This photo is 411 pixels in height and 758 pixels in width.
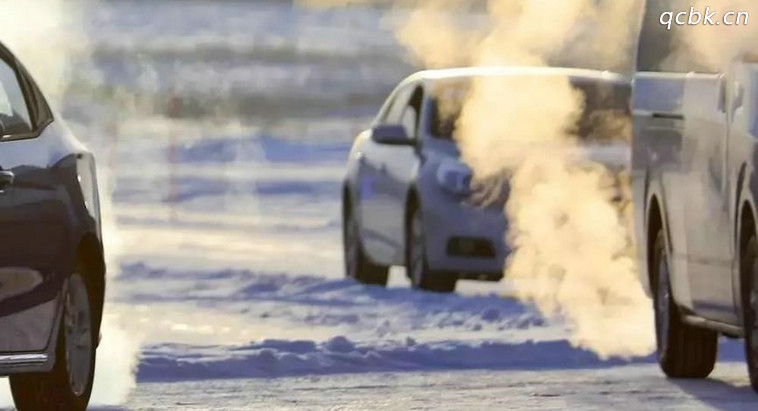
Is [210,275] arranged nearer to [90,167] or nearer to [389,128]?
[389,128]

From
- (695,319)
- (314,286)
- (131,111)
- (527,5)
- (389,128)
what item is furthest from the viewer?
(131,111)

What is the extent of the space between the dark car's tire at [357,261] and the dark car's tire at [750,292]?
8.24 metres

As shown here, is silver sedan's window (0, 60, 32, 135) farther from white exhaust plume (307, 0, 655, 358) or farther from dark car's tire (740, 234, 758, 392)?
white exhaust plume (307, 0, 655, 358)

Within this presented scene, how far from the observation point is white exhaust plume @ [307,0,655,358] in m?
18.7

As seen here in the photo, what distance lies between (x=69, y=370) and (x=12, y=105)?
1.09m

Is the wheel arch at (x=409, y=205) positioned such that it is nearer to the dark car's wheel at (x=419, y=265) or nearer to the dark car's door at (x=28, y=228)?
the dark car's wheel at (x=419, y=265)

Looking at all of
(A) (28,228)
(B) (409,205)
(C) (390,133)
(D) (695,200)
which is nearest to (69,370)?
(A) (28,228)

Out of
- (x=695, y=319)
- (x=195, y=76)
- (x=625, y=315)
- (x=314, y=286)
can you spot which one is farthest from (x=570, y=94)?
(x=195, y=76)

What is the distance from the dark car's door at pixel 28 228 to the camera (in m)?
11.5

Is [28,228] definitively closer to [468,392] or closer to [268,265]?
[468,392]

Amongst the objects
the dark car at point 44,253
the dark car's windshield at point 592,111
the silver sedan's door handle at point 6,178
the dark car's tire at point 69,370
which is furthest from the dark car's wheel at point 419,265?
the silver sedan's door handle at point 6,178

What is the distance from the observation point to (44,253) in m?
11.8

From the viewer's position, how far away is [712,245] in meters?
13.3

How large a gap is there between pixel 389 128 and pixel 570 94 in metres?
1.51
